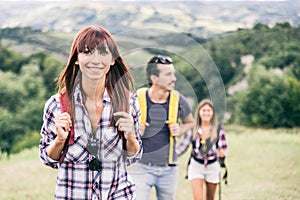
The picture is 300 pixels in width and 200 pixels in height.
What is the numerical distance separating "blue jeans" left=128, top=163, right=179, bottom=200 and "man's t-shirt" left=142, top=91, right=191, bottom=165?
0.04 meters

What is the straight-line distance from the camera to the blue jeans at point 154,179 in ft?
10.6

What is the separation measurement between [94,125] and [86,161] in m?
0.18

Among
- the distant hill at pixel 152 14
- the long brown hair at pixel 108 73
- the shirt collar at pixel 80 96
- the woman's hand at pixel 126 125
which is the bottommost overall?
the woman's hand at pixel 126 125

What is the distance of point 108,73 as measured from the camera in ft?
8.21

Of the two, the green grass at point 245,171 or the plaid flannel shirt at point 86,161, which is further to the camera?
the green grass at point 245,171

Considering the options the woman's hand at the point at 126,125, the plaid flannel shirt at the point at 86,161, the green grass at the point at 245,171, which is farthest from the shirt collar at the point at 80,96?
the green grass at the point at 245,171

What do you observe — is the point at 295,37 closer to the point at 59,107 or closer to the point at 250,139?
the point at 250,139

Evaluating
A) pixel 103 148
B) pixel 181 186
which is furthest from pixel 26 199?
pixel 103 148

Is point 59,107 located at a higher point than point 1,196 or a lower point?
higher

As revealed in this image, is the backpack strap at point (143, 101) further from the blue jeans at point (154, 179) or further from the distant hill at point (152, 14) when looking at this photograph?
the distant hill at point (152, 14)

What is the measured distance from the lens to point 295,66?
17.4 ft

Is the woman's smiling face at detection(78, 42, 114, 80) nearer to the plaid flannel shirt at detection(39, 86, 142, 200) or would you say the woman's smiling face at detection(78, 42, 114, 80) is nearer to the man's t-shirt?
the plaid flannel shirt at detection(39, 86, 142, 200)

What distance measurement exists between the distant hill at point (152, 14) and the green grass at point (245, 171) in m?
1.07

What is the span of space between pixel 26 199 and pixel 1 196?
0.19 meters
